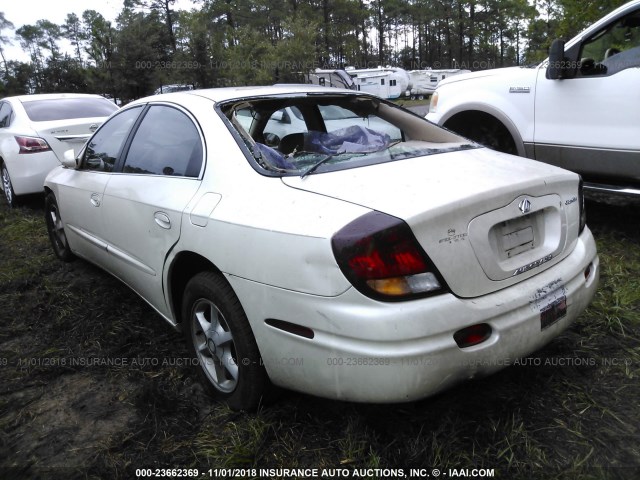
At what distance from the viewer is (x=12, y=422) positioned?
2.42 metres

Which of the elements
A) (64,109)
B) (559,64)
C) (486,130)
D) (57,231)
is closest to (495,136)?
(486,130)

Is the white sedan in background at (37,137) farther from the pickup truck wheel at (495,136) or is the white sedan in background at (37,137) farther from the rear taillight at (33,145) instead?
the pickup truck wheel at (495,136)

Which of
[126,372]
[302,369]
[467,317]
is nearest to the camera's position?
[467,317]

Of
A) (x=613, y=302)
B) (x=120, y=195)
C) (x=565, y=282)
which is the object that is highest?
(x=120, y=195)

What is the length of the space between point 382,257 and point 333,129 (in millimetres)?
1726

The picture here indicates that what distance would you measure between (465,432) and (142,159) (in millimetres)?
2251

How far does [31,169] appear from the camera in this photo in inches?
250

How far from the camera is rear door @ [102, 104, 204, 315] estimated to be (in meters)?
2.51

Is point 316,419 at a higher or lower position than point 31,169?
lower

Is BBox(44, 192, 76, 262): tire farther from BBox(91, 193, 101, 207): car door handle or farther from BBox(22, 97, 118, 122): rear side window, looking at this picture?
BBox(22, 97, 118, 122): rear side window

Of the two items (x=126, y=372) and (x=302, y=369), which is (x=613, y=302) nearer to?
(x=302, y=369)

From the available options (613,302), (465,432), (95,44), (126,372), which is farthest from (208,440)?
(95,44)

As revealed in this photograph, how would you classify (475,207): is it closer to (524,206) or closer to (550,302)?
(524,206)

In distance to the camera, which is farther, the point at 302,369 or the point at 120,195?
the point at 120,195
